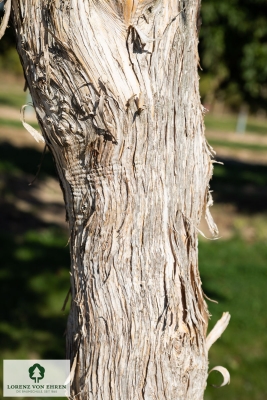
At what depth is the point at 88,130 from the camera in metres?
1.81

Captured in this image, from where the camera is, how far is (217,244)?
8.22m

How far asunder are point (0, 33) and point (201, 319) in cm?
121

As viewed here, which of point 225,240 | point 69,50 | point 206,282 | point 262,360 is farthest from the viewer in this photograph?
point 225,240

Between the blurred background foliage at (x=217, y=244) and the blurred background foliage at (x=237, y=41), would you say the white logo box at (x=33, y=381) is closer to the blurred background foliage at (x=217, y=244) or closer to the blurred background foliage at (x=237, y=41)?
the blurred background foliage at (x=217, y=244)

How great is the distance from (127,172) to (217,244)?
654 cm

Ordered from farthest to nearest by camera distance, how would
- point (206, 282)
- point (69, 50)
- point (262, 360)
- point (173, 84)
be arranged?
point (206, 282), point (262, 360), point (173, 84), point (69, 50)

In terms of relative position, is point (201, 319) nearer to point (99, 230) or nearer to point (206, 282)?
point (99, 230)

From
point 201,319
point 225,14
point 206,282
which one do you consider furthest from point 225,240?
point 201,319

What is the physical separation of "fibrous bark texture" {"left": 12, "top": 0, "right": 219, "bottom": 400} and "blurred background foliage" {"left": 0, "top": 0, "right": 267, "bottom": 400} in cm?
155

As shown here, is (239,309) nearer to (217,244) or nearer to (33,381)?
(217,244)

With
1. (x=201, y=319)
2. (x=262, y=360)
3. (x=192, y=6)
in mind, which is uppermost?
(x=192, y=6)

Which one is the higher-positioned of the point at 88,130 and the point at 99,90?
the point at 99,90

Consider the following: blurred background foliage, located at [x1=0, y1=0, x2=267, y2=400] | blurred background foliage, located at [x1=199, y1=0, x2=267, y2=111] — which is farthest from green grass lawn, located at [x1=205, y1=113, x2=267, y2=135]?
blurred background foliage, located at [x1=199, y1=0, x2=267, y2=111]

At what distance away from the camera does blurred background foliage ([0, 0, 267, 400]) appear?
4969 mm
